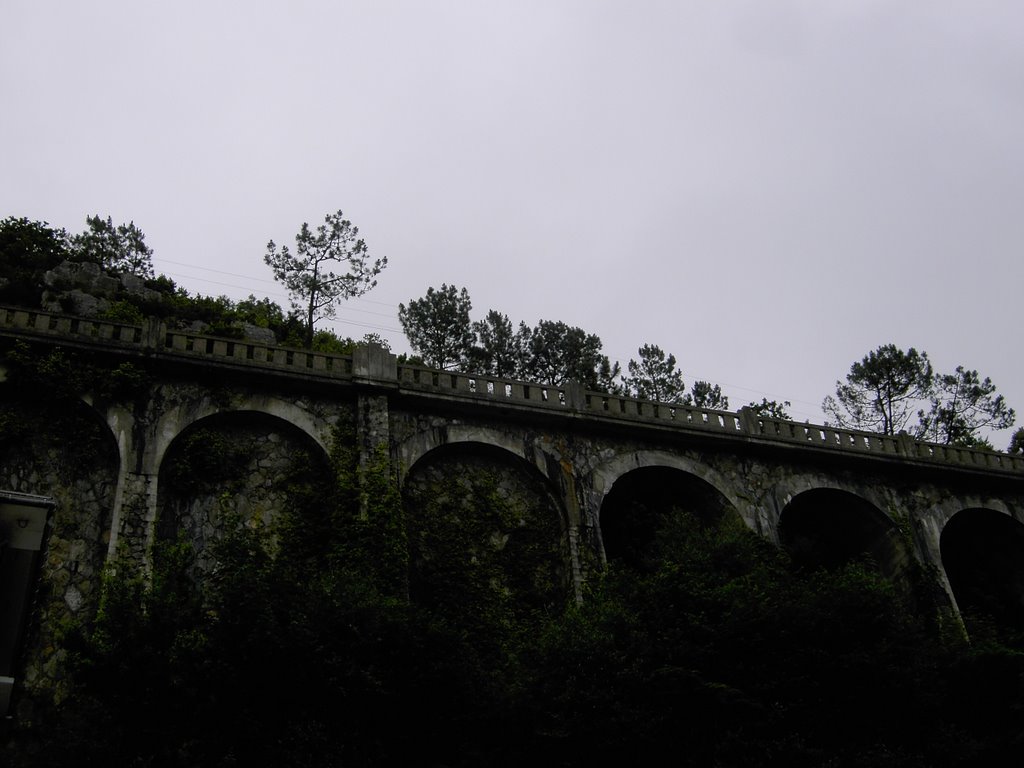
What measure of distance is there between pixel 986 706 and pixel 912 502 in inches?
412

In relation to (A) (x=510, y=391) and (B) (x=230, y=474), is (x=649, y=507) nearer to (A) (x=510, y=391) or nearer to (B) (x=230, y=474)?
(A) (x=510, y=391)

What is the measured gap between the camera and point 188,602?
19.4m

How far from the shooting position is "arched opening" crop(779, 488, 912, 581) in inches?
1261

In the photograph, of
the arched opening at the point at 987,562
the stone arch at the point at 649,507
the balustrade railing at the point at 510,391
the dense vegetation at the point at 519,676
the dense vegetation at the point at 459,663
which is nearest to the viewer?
the dense vegetation at the point at 519,676

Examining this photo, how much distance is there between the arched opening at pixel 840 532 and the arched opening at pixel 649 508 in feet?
8.34

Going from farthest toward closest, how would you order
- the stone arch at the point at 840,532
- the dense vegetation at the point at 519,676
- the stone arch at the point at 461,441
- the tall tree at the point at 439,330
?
the tall tree at the point at 439,330 → the stone arch at the point at 840,532 → the stone arch at the point at 461,441 → the dense vegetation at the point at 519,676

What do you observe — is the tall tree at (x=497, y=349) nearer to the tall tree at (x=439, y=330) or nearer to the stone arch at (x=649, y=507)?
the tall tree at (x=439, y=330)

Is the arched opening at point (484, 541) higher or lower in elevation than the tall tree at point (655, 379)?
lower

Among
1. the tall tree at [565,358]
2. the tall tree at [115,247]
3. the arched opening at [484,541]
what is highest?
the tall tree at [115,247]

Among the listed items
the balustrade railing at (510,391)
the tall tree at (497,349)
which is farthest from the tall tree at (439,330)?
the balustrade railing at (510,391)

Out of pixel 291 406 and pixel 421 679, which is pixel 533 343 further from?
pixel 421 679

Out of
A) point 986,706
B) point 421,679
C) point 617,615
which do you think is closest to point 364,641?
point 421,679

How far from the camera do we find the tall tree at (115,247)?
4791 cm

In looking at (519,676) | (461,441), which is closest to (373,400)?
(461,441)
